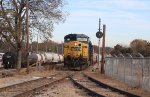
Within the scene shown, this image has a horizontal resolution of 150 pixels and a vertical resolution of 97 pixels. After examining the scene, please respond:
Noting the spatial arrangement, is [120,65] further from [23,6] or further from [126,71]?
[23,6]

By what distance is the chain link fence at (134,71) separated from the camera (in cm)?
2298

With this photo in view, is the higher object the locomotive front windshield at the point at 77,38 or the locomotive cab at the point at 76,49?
the locomotive front windshield at the point at 77,38

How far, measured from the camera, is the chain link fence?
22984 mm

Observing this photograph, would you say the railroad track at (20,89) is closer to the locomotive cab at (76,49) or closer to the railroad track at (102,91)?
the railroad track at (102,91)

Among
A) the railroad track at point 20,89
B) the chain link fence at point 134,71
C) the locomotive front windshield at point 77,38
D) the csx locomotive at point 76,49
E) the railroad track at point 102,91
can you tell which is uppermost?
the locomotive front windshield at point 77,38

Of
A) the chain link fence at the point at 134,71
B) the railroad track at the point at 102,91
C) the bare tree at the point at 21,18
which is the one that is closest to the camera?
the railroad track at the point at 102,91

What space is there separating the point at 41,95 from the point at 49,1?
111 ft

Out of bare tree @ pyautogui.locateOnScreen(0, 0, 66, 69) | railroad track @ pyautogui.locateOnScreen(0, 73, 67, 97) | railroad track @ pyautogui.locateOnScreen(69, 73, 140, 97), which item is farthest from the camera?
bare tree @ pyautogui.locateOnScreen(0, 0, 66, 69)

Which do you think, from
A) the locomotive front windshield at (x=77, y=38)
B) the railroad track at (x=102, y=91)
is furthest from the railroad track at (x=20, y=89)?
the locomotive front windshield at (x=77, y=38)

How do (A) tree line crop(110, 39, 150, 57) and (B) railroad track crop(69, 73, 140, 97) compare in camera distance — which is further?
(A) tree line crop(110, 39, 150, 57)

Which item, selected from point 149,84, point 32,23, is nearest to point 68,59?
point 32,23

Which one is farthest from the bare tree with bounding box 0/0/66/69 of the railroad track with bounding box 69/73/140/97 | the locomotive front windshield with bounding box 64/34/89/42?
the railroad track with bounding box 69/73/140/97

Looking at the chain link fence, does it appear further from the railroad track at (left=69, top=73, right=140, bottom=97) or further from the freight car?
the freight car

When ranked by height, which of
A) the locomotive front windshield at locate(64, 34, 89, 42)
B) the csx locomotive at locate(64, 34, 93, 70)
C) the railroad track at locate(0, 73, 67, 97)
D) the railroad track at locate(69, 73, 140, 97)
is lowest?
the railroad track at locate(69, 73, 140, 97)
